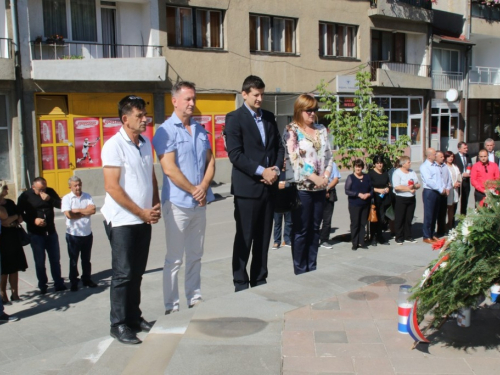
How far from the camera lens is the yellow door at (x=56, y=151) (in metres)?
18.1

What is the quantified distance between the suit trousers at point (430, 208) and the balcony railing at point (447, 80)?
2234cm

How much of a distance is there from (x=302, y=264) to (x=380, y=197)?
489 centimetres

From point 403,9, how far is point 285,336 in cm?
2705

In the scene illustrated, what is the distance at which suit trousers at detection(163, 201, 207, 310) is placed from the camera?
5109 millimetres

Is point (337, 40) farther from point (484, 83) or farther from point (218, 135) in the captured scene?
point (484, 83)

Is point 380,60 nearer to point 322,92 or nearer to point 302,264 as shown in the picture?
point 322,92

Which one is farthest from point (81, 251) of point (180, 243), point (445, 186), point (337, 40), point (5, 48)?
point (337, 40)

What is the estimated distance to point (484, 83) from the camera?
34.4m

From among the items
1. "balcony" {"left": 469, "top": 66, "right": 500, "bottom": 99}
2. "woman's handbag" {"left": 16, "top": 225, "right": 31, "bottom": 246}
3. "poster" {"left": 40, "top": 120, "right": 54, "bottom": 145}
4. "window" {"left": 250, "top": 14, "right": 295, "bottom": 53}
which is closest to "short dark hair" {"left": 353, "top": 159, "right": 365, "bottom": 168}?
"woman's handbag" {"left": 16, "top": 225, "right": 31, "bottom": 246}

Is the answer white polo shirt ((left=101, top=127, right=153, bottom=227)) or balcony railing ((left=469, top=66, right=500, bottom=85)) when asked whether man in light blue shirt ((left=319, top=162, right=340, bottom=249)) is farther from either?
balcony railing ((left=469, top=66, right=500, bottom=85))

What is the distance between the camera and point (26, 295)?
8344mm

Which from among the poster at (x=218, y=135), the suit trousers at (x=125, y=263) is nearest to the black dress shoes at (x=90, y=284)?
the suit trousers at (x=125, y=263)

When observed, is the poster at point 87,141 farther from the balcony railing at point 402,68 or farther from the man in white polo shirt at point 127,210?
the man in white polo shirt at point 127,210

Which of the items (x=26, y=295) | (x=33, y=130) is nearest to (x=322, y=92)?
(x=26, y=295)
